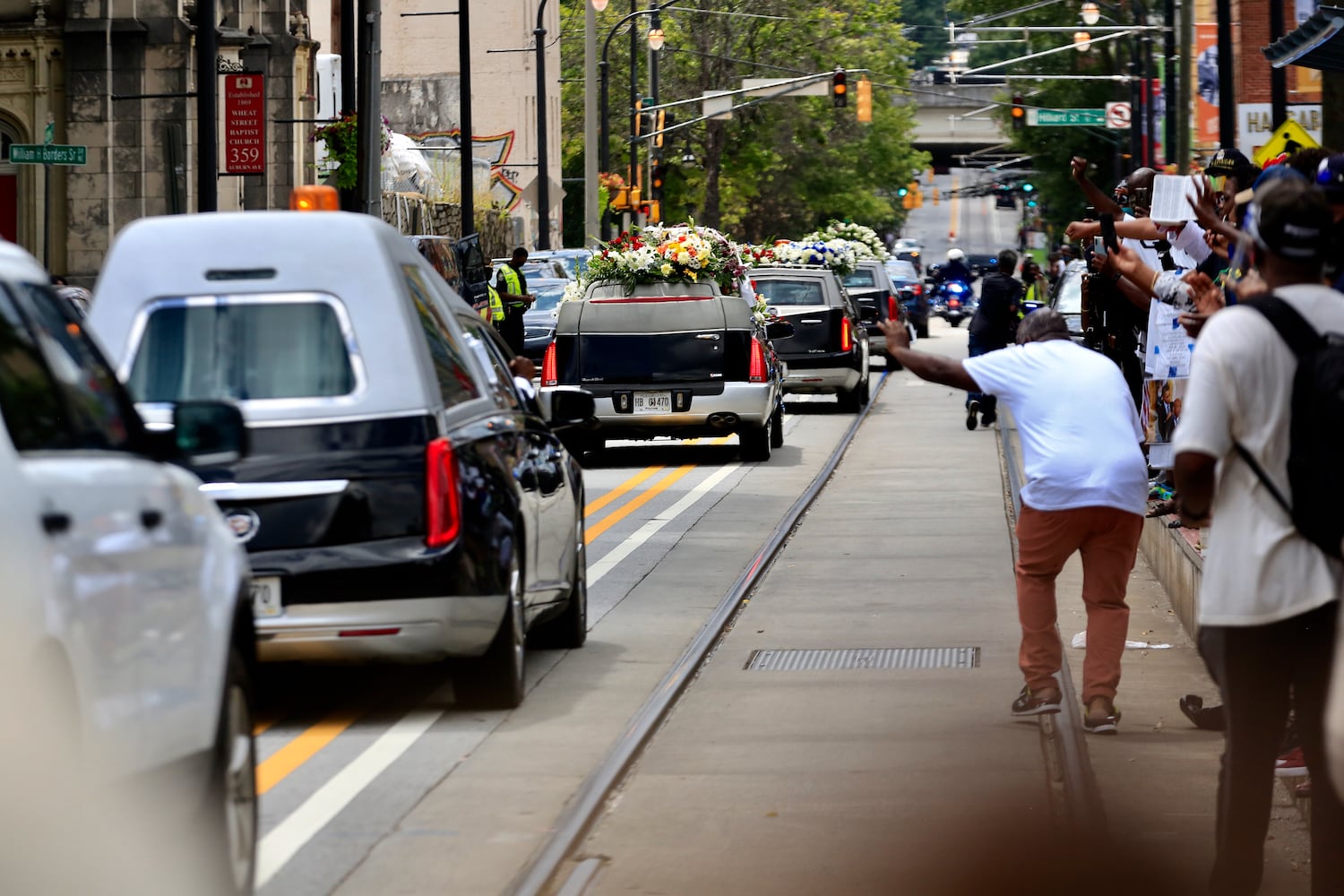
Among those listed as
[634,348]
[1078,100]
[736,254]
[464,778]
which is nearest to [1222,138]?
[736,254]

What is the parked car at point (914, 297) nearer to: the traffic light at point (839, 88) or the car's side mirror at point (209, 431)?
the traffic light at point (839, 88)

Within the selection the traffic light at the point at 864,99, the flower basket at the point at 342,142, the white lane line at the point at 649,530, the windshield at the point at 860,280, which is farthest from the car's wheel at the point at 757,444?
the traffic light at the point at 864,99

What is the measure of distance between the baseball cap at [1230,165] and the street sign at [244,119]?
86.5 feet

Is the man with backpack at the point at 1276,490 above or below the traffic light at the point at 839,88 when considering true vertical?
below

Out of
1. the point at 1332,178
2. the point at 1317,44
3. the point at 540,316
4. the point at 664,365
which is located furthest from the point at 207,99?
the point at 1332,178

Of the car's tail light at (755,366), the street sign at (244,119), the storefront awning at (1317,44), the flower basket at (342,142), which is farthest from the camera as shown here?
the flower basket at (342,142)

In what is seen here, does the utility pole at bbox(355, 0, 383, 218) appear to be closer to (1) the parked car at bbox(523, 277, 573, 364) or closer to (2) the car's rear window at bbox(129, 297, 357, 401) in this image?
(1) the parked car at bbox(523, 277, 573, 364)

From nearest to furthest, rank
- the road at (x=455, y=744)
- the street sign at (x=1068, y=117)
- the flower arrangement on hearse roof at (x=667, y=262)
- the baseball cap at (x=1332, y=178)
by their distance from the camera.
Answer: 1. the road at (x=455, y=744)
2. the baseball cap at (x=1332, y=178)
3. the flower arrangement on hearse roof at (x=667, y=262)
4. the street sign at (x=1068, y=117)

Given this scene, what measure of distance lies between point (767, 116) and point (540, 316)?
43.4 meters

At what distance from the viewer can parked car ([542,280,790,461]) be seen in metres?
20.7

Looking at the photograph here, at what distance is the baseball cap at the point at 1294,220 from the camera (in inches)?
212

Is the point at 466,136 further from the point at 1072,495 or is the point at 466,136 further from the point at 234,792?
the point at 234,792

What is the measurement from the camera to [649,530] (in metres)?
15.9

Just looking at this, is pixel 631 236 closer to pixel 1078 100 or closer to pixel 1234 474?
pixel 1234 474
